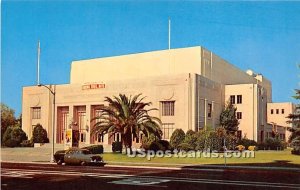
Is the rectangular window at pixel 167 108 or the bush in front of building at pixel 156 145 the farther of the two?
the rectangular window at pixel 167 108

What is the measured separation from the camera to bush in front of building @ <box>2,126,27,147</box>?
222 feet

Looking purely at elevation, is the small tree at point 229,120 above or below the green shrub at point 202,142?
above

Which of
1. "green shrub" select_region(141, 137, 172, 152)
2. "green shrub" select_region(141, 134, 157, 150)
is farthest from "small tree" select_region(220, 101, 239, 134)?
"green shrub" select_region(141, 137, 172, 152)

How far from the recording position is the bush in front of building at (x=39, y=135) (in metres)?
70.8

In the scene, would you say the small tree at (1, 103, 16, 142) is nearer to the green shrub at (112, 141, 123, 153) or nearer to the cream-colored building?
the green shrub at (112, 141, 123, 153)

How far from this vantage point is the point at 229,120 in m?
68.3

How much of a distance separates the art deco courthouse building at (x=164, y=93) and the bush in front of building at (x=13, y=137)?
5.38 meters

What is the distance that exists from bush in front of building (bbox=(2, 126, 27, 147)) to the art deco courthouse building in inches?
212

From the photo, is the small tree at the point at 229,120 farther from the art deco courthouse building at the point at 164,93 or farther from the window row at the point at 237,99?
the window row at the point at 237,99

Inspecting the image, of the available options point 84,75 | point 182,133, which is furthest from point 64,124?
point 182,133

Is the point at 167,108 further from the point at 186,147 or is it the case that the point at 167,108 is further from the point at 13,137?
the point at 13,137

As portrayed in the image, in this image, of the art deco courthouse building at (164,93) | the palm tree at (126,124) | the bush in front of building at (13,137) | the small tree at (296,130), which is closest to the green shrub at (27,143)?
the bush in front of building at (13,137)

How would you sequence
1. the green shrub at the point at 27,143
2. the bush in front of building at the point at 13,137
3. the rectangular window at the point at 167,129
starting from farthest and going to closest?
the green shrub at the point at 27,143
the bush in front of building at the point at 13,137
the rectangular window at the point at 167,129

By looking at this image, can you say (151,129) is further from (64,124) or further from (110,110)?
(64,124)
